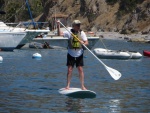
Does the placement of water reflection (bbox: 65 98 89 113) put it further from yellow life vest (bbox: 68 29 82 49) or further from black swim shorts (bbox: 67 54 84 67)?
yellow life vest (bbox: 68 29 82 49)

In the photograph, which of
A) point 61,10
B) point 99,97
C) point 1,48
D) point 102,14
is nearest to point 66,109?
point 99,97

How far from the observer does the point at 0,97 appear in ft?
59.4

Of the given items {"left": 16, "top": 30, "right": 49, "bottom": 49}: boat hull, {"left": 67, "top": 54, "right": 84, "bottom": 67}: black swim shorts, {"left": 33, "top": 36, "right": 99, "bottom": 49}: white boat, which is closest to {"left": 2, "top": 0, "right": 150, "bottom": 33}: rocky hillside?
{"left": 33, "top": 36, "right": 99, "bottom": 49}: white boat

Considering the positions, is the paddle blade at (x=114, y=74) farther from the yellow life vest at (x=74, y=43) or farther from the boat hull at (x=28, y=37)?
the boat hull at (x=28, y=37)

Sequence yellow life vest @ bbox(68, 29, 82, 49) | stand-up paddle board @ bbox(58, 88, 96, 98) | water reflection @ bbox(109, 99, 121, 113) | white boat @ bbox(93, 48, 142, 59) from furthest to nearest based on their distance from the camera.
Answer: white boat @ bbox(93, 48, 142, 59)
yellow life vest @ bbox(68, 29, 82, 49)
stand-up paddle board @ bbox(58, 88, 96, 98)
water reflection @ bbox(109, 99, 121, 113)

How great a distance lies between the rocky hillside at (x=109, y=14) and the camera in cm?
10562

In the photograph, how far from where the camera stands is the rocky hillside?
105625 mm

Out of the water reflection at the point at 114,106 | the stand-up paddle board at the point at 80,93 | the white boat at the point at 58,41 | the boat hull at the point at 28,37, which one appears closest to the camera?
the water reflection at the point at 114,106

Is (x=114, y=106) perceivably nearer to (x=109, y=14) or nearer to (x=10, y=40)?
(x=10, y=40)

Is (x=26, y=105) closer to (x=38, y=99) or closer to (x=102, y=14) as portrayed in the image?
(x=38, y=99)

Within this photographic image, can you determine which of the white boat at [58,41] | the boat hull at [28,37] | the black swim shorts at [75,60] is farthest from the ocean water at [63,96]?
the white boat at [58,41]

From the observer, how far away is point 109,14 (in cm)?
11400

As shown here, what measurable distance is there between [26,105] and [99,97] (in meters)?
2.82

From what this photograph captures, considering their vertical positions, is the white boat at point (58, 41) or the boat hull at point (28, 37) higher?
the boat hull at point (28, 37)
